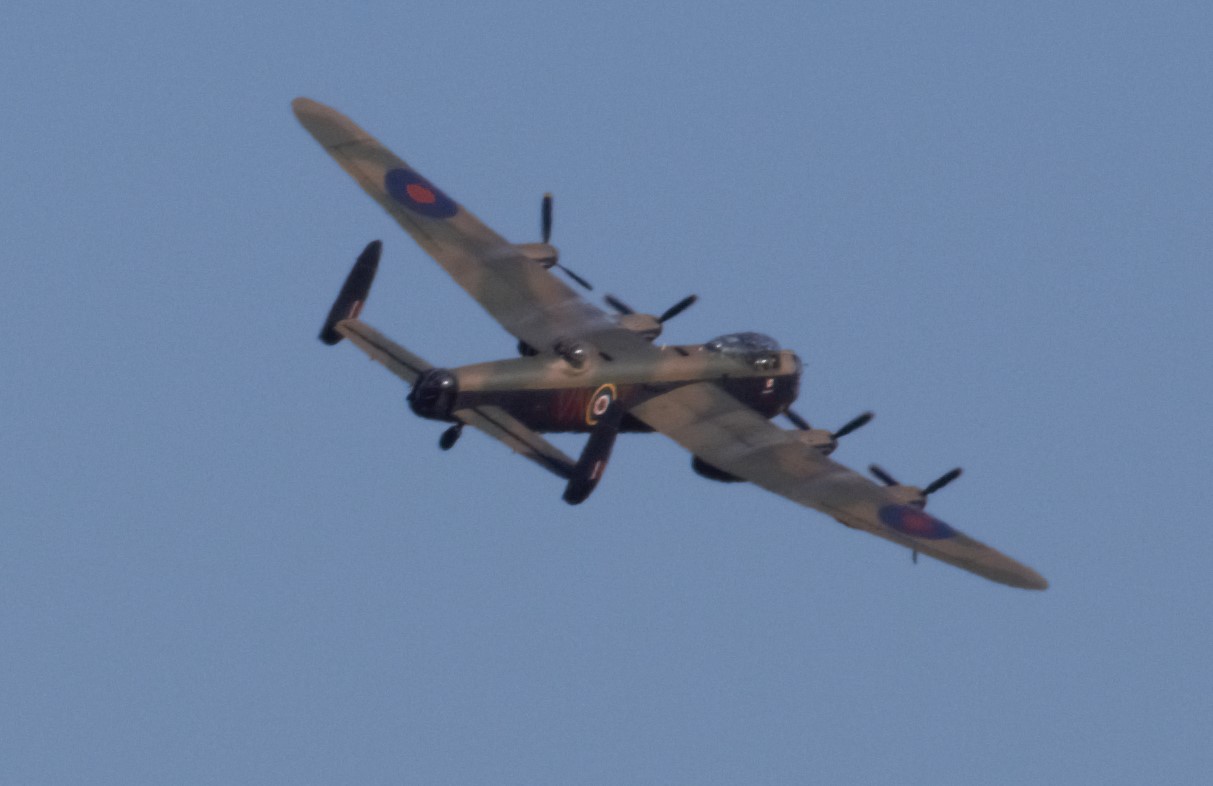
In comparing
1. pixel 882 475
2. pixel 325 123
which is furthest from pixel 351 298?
pixel 882 475

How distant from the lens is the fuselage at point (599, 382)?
7512cm

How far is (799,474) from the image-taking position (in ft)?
249

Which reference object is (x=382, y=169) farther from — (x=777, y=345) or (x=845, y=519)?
(x=845, y=519)

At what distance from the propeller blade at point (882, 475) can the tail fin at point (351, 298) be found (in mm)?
15031

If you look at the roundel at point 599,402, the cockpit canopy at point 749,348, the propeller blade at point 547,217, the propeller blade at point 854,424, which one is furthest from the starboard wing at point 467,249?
the propeller blade at point 854,424

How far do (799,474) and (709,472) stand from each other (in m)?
3.16

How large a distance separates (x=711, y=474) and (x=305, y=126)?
734 inches

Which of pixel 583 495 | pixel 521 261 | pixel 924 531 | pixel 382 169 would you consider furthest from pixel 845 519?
pixel 382 169

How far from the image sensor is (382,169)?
3388 inches

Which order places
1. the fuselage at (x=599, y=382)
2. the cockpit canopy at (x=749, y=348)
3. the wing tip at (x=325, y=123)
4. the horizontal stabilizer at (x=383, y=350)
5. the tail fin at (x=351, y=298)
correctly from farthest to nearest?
the wing tip at (x=325, y=123) < the cockpit canopy at (x=749, y=348) < the tail fin at (x=351, y=298) < the horizontal stabilizer at (x=383, y=350) < the fuselage at (x=599, y=382)

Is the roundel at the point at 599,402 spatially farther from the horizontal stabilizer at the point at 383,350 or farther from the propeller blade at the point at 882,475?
the propeller blade at the point at 882,475

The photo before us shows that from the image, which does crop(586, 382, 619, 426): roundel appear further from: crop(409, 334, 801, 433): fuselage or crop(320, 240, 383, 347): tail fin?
crop(320, 240, 383, 347): tail fin

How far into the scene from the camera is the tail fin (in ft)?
260

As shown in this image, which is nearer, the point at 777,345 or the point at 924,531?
the point at 924,531
